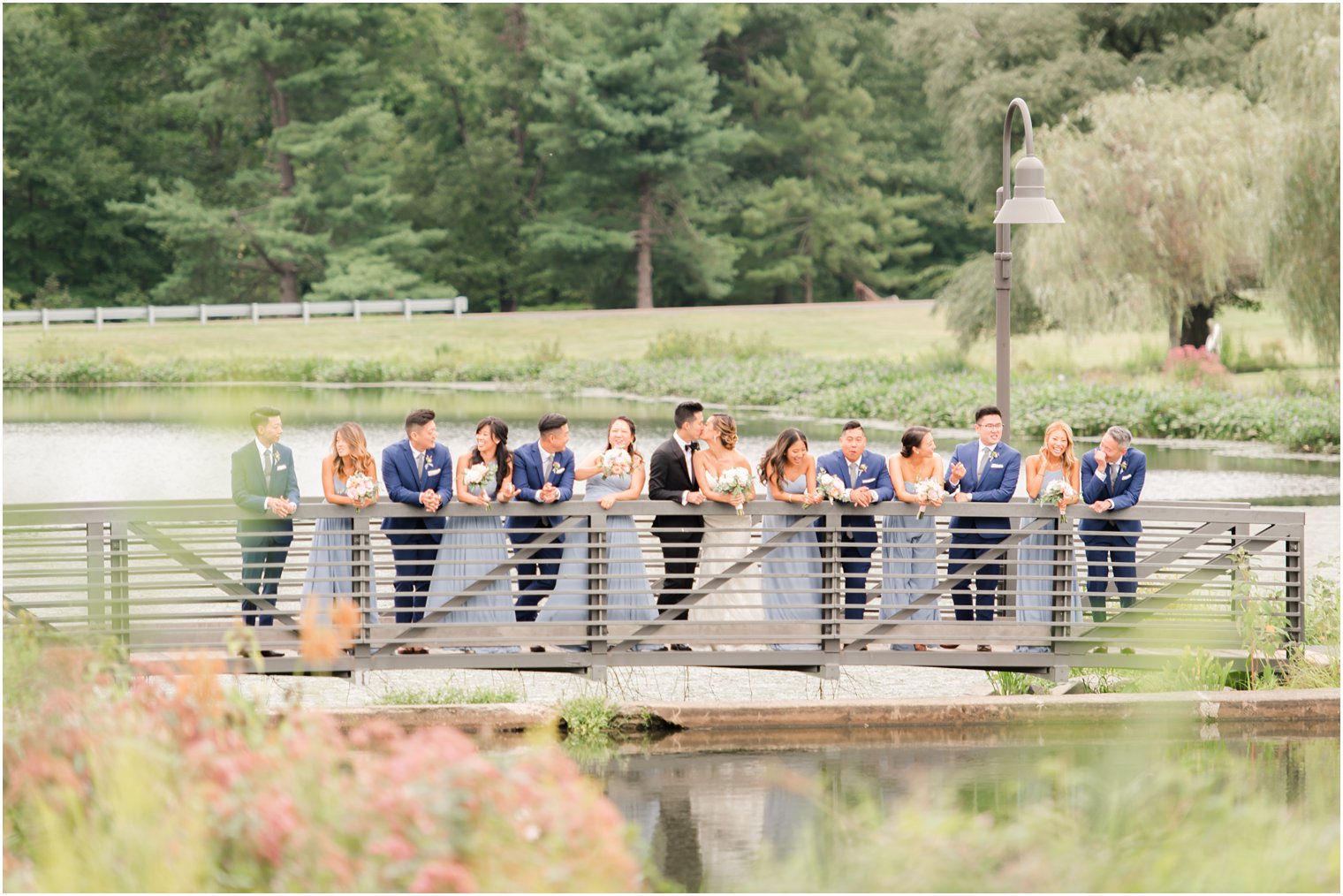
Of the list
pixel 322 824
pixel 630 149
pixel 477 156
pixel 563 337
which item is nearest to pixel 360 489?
pixel 322 824

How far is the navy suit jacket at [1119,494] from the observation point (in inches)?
439

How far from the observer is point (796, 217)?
64.8m

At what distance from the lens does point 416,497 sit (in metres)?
10.9

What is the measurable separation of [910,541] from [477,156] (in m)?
53.8

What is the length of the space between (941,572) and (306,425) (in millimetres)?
21743

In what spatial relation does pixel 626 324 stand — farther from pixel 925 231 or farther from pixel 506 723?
pixel 506 723

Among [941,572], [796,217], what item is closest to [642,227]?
[796,217]

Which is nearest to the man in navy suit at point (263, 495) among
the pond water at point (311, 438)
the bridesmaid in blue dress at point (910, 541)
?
the bridesmaid in blue dress at point (910, 541)

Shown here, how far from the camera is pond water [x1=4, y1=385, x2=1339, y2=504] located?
23.6m

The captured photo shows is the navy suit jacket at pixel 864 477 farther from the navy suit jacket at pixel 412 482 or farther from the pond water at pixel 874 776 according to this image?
the navy suit jacket at pixel 412 482

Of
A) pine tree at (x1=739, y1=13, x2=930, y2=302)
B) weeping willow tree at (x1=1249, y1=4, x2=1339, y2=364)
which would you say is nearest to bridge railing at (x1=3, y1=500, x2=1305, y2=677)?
weeping willow tree at (x1=1249, y1=4, x2=1339, y2=364)

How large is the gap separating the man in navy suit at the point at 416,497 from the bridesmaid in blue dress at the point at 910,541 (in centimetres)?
299

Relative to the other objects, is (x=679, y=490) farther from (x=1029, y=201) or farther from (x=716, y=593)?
(x=1029, y=201)

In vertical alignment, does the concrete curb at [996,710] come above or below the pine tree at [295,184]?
below
